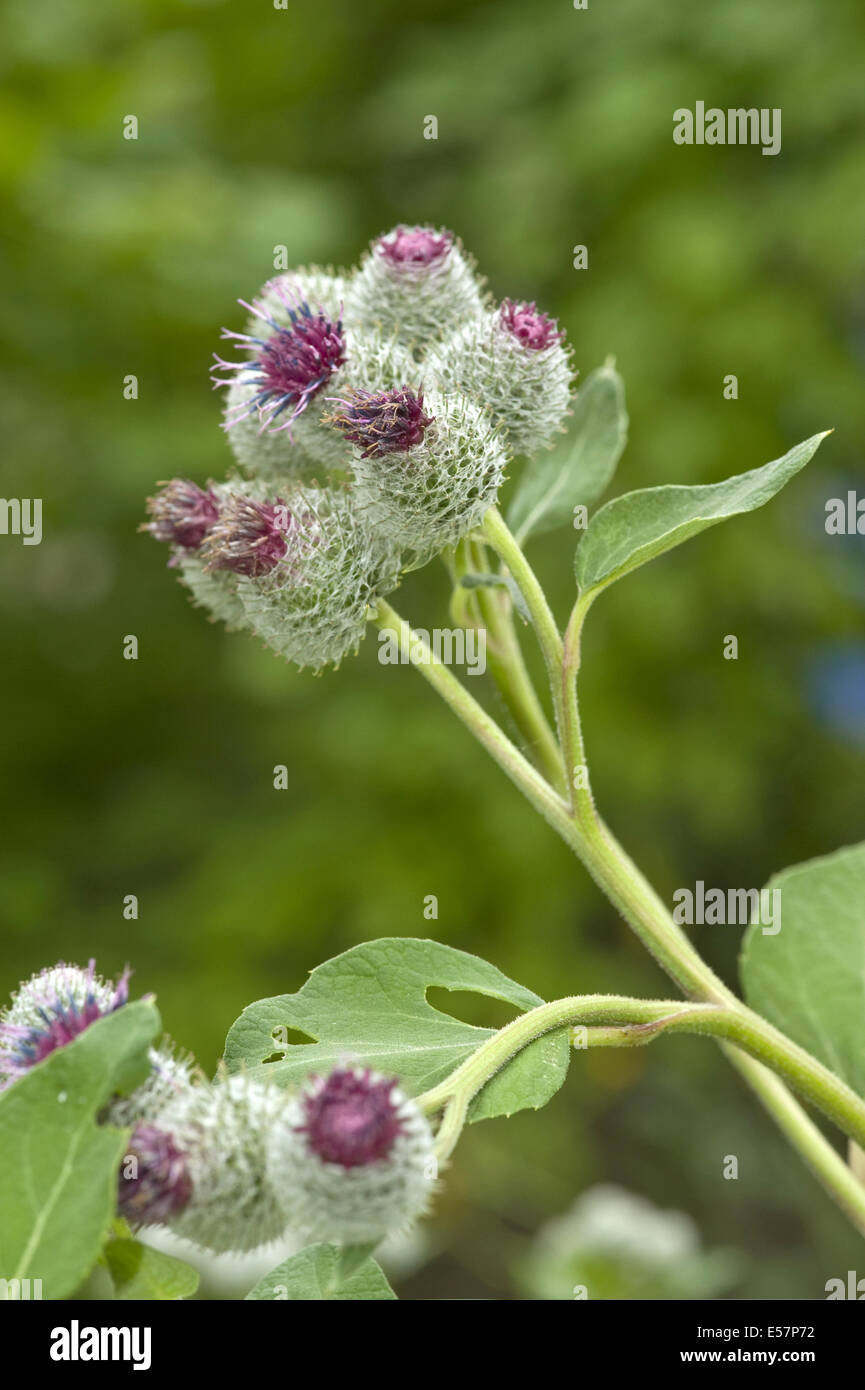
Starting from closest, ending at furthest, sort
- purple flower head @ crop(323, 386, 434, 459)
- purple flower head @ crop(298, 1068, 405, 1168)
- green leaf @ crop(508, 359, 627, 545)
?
purple flower head @ crop(298, 1068, 405, 1168) < purple flower head @ crop(323, 386, 434, 459) < green leaf @ crop(508, 359, 627, 545)

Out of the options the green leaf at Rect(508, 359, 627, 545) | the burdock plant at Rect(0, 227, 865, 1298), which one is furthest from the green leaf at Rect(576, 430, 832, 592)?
the green leaf at Rect(508, 359, 627, 545)

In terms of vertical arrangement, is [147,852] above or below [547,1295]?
above

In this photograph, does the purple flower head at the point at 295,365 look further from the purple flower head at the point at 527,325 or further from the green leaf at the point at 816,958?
the green leaf at the point at 816,958

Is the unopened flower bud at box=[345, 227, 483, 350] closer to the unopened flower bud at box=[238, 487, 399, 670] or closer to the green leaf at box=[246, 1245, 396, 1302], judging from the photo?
the unopened flower bud at box=[238, 487, 399, 670]

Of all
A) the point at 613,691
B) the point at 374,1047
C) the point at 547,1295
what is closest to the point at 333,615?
the point at 374,1047

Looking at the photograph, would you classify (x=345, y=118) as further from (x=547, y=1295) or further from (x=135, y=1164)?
(x=135, y=1164)

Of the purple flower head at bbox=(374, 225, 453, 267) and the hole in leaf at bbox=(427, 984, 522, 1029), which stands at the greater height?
the purple flower head at bbox=(374, 225, 453, 267)
